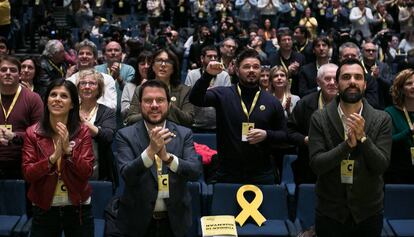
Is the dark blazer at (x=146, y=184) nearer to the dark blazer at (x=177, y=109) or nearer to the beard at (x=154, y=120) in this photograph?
the beard at (x=154, y=120)

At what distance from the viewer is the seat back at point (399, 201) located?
417 cm

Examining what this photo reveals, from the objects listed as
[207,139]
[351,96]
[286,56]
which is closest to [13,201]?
[207,139]

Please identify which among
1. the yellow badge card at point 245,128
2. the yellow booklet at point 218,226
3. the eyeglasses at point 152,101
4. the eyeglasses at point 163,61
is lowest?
the yellow booklet at point 218,226

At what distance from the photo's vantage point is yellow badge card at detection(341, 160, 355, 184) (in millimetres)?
3229

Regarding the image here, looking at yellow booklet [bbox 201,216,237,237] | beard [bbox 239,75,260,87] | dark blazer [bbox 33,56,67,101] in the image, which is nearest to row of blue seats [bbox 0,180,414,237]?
yellow booklet [bbox 201,216,237,237]

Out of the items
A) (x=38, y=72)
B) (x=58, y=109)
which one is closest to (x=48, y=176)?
(x=58, y=109)

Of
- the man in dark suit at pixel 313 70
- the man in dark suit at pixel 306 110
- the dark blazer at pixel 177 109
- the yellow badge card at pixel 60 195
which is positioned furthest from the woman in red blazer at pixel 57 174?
the man in dark suit at pixel 313 70

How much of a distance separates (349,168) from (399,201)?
1.17 m

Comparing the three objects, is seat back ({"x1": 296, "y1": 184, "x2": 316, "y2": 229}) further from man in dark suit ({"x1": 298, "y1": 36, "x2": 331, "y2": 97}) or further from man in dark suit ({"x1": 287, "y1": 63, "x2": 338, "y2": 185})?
man in dark suit ({"x1": 298, "y1": 36, "x2": 331, "y2": 97})

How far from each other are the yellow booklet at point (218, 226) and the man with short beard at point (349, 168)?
0.63 metres

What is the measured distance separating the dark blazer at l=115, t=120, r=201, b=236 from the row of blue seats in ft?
2.84

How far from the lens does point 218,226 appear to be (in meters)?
3.71

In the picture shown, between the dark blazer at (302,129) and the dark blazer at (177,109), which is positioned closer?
the dark blazer at (302,129)

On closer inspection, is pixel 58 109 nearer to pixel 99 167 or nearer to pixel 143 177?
pixel 143 177
